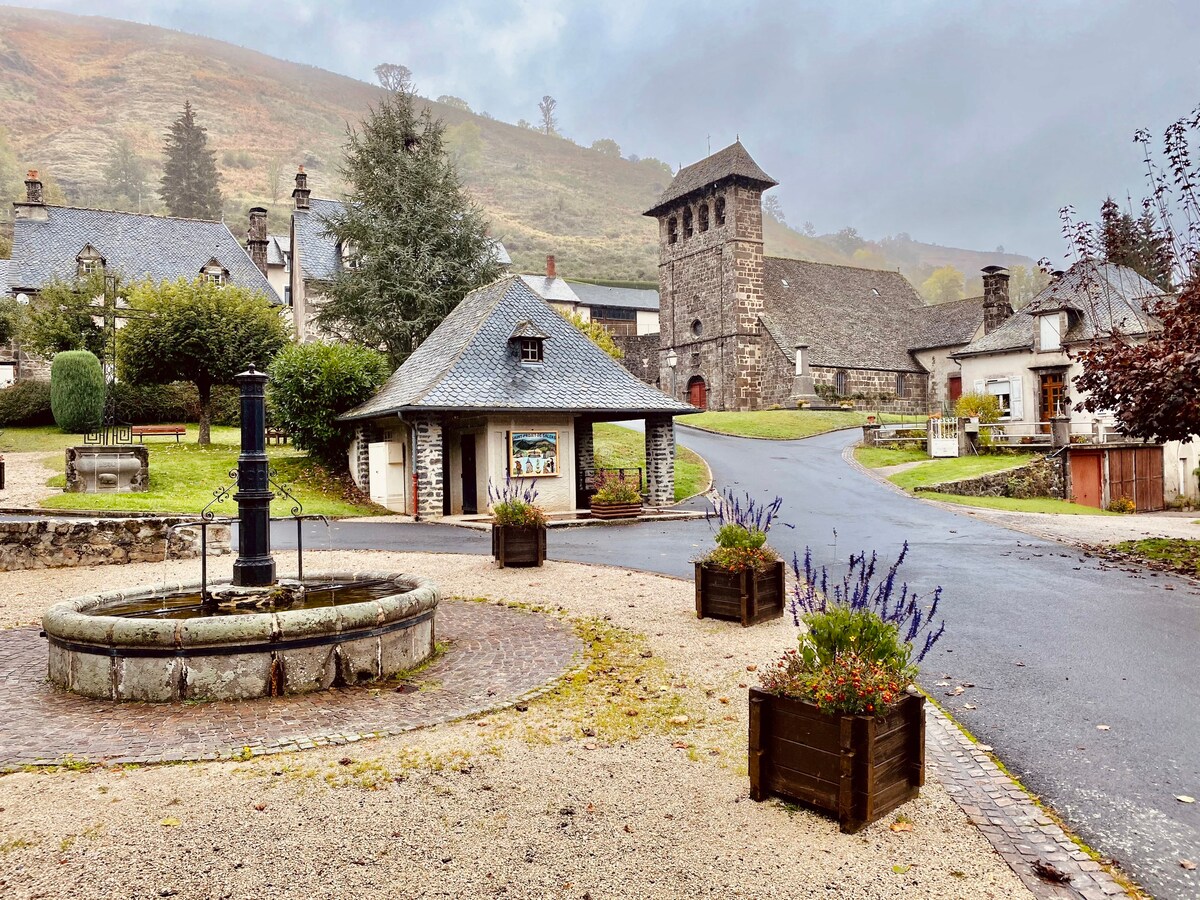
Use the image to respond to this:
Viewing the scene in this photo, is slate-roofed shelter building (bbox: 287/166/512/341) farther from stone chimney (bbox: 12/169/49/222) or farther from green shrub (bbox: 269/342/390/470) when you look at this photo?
green shrub (bbox: 269/342/390/470)

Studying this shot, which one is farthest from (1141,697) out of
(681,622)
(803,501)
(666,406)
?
(666,406)

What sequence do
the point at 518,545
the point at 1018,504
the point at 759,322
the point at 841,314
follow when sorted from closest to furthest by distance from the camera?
the point at 518,545
the point at 1018,504
the point at 759,322
the point at 841,314

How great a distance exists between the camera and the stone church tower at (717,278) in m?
44.7

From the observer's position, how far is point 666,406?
21.5m

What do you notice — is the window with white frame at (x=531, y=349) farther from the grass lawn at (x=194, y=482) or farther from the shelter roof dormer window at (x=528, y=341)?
the grass lawn at (x=194, y=482)

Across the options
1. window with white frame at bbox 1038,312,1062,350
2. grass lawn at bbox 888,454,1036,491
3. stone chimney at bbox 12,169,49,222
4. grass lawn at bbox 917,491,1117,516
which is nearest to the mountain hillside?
stone chimney at bbox 12,169,49,222

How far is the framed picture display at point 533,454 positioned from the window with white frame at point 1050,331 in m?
23.9

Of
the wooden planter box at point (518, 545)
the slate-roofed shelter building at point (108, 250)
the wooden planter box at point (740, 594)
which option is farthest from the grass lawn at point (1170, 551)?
the slate-roofed shelter building at point (108, 250)

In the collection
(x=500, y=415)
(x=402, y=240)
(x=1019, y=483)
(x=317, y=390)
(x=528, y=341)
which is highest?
(x=402, y=240)

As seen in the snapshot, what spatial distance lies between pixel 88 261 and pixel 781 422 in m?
34.7

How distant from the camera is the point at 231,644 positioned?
6141mm

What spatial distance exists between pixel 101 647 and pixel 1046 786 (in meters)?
6.65

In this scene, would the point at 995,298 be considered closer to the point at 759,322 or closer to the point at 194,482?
the point at 759,322

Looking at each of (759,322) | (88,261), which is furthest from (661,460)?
(88,261)
